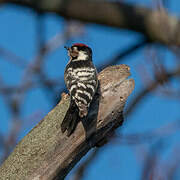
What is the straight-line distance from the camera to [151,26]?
5355 mm

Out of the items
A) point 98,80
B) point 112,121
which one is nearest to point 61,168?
point 112,121

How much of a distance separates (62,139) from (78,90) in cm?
39

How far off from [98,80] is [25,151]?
2.73 feet

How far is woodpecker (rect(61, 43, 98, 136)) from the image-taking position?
2971 mm

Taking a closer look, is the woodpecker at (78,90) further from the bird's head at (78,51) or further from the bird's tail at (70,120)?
the bird's head at (78,51)

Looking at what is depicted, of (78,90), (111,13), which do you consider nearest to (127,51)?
(111,13)

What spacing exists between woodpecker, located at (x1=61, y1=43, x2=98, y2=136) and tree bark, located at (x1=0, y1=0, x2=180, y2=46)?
6.21 ft

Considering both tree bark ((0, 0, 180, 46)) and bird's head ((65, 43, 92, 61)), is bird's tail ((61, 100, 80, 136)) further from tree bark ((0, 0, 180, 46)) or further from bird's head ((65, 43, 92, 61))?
tree bark ((0, 0, 180, 46))

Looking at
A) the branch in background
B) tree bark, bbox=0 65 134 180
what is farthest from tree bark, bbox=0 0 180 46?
tree bark, bbox=0 65 134 180

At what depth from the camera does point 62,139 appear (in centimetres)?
312

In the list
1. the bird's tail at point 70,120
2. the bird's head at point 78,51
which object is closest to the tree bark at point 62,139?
the bird's tail at point 70,120

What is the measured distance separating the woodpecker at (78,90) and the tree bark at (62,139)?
0.08m

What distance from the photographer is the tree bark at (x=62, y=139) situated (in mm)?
3059

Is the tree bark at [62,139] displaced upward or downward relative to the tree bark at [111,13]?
downward
